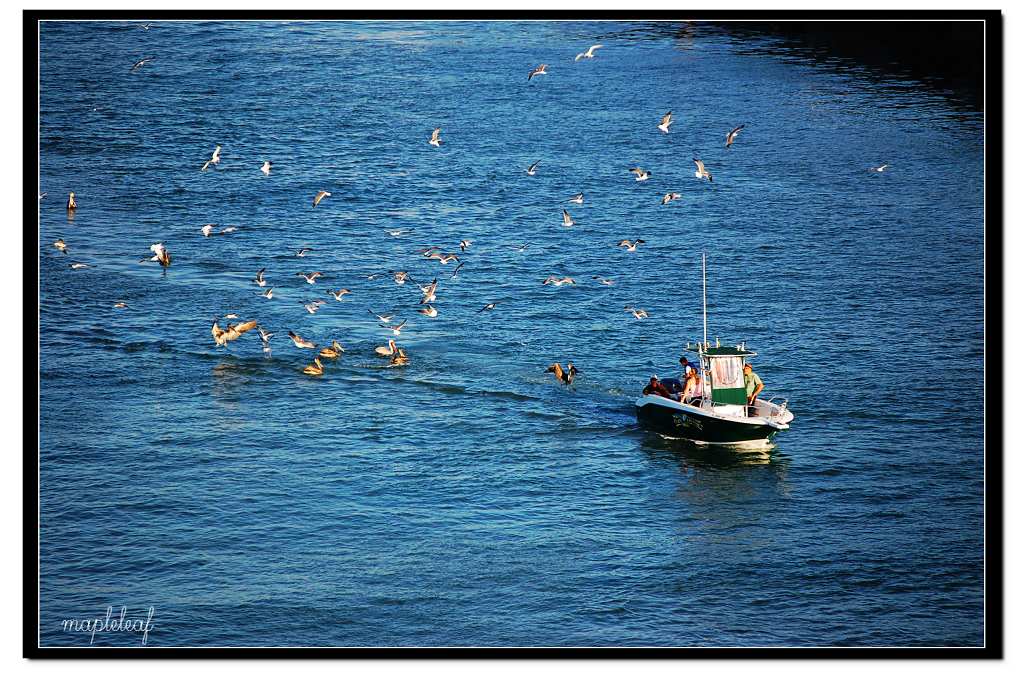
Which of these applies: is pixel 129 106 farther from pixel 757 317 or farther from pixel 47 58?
pixel 757 317

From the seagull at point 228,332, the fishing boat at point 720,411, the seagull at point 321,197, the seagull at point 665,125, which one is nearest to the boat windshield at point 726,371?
the fishing boat at point 720,411

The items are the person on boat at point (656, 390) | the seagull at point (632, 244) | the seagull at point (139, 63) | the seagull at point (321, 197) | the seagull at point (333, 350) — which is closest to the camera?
Answer: the person on boat at point (656, 390)

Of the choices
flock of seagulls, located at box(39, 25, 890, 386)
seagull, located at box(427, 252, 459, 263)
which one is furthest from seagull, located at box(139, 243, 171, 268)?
seagull, located at box(427, 252, 459, 263)

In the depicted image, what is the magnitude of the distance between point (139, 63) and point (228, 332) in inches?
249

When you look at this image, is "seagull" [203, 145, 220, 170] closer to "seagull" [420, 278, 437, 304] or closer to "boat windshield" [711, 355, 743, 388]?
"seagull" [420, 278, 437, 304]

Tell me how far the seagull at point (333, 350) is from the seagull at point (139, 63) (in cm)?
750

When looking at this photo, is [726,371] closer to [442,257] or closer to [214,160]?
[442,257]

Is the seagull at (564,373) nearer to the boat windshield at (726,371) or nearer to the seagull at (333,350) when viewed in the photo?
the boat windshield at (726,371)

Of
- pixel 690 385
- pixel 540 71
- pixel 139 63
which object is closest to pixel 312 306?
pixel 139 63

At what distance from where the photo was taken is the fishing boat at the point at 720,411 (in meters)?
31.3

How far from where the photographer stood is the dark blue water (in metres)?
25.0

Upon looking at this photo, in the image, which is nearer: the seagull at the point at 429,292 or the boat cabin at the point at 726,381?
the boat cabin at the point at 726,381
